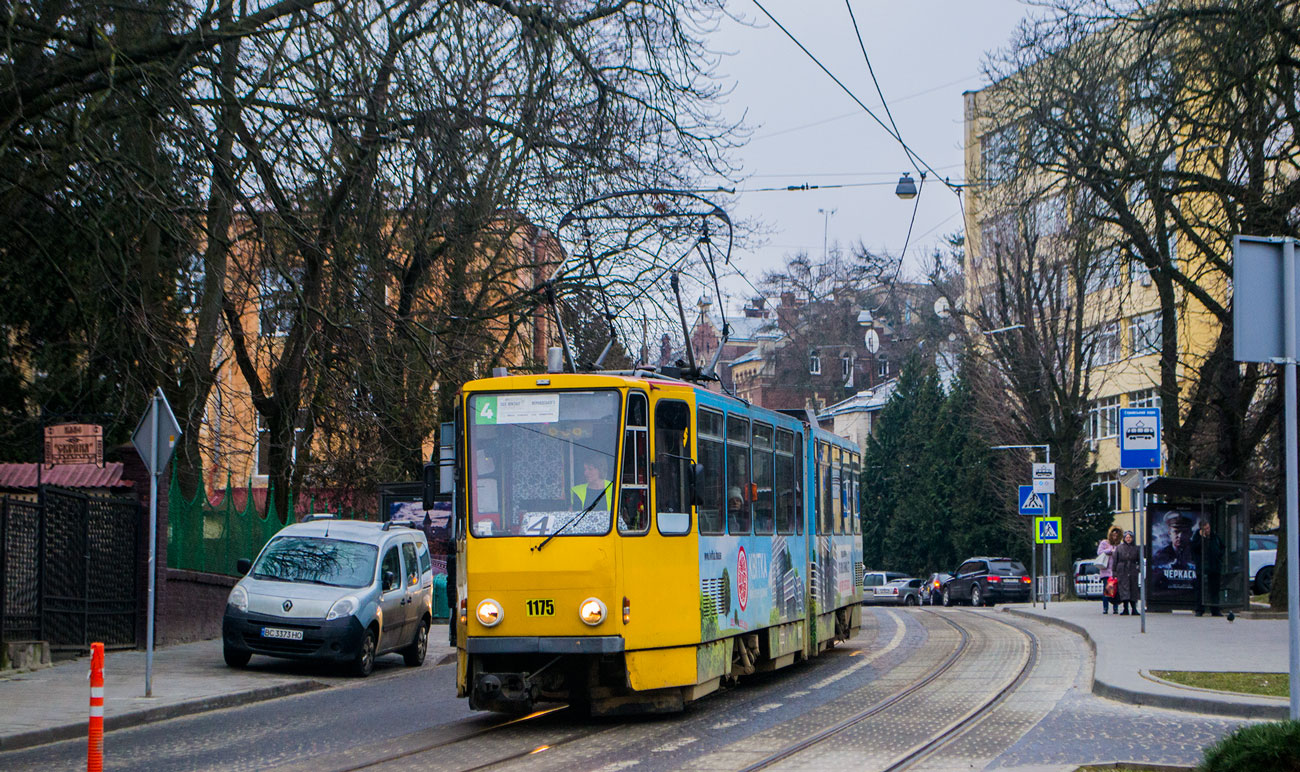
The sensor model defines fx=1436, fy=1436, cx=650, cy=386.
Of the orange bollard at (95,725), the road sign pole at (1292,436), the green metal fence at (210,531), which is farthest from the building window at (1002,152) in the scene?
the orange bollard at (95,725)

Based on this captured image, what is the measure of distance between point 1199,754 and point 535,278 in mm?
19715

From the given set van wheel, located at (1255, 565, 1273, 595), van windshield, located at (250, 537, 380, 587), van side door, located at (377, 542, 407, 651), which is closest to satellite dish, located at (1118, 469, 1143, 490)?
van side door, located at (377, 542, 407, 651)

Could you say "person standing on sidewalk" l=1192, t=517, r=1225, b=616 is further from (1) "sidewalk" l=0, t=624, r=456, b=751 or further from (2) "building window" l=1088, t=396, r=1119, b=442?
(2) "building window" l=1088, t=396, r=1119, b=442

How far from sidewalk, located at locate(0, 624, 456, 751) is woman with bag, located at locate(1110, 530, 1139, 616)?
1592 cm

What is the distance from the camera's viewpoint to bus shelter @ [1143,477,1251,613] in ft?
92.9

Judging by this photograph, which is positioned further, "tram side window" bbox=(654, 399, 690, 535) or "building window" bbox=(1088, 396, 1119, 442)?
"building window" bbox=(1088, 396, 1119, 442)

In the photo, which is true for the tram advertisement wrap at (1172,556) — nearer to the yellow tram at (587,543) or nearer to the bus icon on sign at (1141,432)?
the bus icon on sign at (1141,432)

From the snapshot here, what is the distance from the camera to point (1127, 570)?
3030 cm

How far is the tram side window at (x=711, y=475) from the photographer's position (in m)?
13.1

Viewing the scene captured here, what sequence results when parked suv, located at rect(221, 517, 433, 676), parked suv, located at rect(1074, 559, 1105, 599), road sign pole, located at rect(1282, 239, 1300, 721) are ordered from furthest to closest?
1. parked suv, located at rect(1074, 559, 1105, 599)
2. parked suv, located at rect(221, 517, 433, 676)
3. road sign pole, located at rect(1282, 239, 1300, 721)

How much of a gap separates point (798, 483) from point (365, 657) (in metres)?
5.95

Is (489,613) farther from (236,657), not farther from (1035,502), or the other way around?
(1035,502)

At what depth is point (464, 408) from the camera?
1255 cm

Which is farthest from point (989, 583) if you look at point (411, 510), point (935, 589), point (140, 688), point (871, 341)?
point (140, 688)
